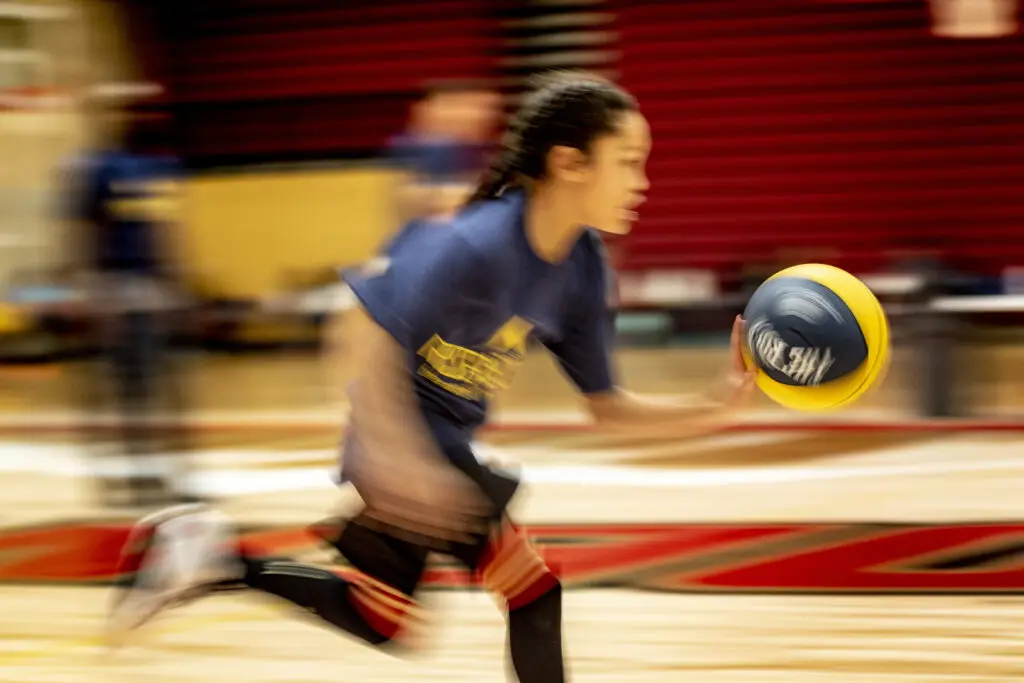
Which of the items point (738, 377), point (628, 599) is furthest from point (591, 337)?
point (628, 599)

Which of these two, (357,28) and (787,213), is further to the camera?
(357,28)

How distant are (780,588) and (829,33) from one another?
710cm

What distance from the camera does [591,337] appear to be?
256 cm

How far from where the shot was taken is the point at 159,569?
2.87m

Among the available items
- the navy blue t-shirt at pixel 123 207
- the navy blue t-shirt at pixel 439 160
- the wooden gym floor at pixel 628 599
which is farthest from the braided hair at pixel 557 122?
the navy blue t-shirt at pixel 123 207

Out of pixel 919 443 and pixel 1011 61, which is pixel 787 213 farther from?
pixel 919 443

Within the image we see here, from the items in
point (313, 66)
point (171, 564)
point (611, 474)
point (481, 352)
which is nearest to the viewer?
point (481, 352)

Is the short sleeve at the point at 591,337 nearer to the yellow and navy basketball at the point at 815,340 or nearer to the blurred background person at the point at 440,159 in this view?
the yellow and navy basketball at the point at 815,340

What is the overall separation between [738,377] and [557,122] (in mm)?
607

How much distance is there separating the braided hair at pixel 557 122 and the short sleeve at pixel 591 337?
25 cm

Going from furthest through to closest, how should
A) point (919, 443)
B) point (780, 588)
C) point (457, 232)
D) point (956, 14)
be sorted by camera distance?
point (956, 14), point (919, 443), point (780, 588), point (457, 232)

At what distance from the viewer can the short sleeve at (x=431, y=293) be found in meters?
2.20

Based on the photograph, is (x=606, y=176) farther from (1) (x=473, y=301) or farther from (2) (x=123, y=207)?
(2) (x=123, y=207)

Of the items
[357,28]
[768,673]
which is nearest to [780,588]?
[768,673]
